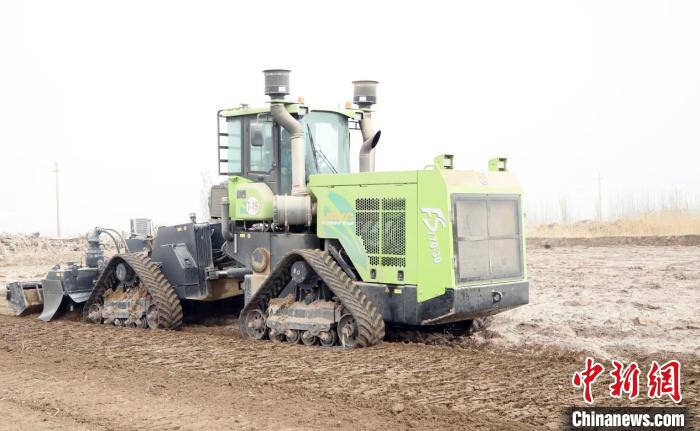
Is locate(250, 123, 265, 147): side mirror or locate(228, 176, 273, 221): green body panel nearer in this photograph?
locate(250, 123, 265, 147): side mirror

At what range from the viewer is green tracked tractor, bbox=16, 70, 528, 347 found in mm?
10539

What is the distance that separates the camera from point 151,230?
16.0 metres

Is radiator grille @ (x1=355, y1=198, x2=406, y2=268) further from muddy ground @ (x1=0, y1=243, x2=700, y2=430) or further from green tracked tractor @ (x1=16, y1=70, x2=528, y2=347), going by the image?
muddy ground @ (x1=0, y1=243, x2=700, y2=430)

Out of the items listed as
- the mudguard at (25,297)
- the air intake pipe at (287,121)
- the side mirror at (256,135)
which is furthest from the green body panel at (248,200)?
the mudguard at (25,297)

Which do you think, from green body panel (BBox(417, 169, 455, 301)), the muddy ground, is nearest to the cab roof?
green body panel (BBox(417, 169, 455, 301))

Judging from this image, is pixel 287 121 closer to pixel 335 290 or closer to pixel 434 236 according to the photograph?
pixel 335 290

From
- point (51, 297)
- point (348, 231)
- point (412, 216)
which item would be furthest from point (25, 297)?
point (412, 216)

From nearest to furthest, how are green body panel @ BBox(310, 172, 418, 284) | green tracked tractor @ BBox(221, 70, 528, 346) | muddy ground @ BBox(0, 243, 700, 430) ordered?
muddy ground @ BBox(0, 243, 700, 430)
green tracked tractor @ BBox(221, 70, 528, 346)
green body panel @ BBox(310, 172, 418, 284)

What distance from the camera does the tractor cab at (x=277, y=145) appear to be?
1237 cm

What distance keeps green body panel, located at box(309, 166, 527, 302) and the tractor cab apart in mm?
739

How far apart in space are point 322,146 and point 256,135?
1.02 meters

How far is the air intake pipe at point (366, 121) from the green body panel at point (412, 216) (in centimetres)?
155

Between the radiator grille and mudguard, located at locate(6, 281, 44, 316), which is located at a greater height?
the radiator grille

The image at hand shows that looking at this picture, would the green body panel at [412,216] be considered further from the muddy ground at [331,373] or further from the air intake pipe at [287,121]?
the muddy ground at [331,373]
